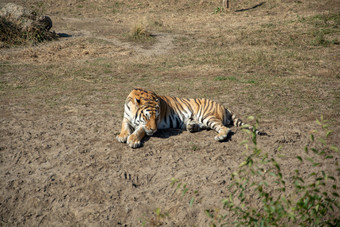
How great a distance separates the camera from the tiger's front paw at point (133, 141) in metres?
4.86

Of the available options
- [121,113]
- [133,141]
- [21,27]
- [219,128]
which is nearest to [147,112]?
[133,141]

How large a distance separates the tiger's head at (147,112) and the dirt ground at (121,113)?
25 centimetres

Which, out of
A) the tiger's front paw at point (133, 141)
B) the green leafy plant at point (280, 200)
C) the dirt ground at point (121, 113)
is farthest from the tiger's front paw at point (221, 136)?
the tiger's front paw at point (133, 141)

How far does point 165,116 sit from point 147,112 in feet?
1.70

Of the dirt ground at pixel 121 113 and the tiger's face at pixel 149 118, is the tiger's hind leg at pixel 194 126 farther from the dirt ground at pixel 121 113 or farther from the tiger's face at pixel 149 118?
the tiger's face at pixel 149 118

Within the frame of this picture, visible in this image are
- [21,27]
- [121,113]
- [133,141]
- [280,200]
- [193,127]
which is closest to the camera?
[280,200]

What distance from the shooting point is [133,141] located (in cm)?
488

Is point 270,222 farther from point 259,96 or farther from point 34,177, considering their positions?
point 259,96

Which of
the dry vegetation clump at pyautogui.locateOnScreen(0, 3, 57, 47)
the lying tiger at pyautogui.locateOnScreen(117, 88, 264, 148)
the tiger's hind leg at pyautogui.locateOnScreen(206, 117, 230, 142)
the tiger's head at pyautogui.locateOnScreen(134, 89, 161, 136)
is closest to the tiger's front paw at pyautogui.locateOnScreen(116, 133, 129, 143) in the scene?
the lying tiger at pyautogui.locateOnScreen(117, 88, 264, 148)

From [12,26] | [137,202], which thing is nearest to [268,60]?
[137,202]

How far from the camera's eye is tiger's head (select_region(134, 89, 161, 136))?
16.4 feet

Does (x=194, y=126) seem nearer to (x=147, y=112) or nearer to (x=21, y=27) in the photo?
(x=147, y=112)

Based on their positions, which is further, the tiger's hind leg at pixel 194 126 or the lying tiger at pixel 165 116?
the tiger's hind leg at pixel 194 126

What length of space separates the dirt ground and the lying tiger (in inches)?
6.5
